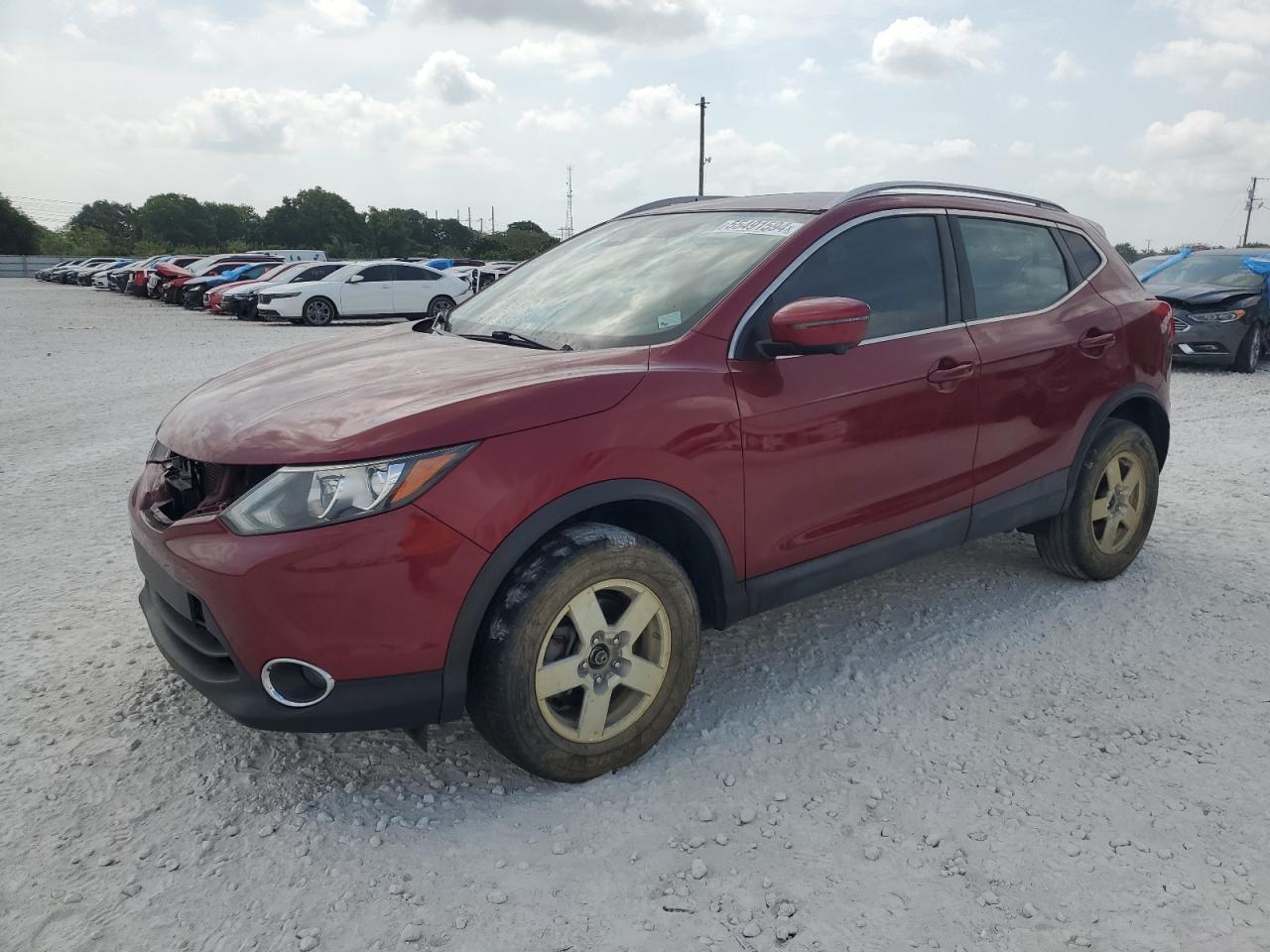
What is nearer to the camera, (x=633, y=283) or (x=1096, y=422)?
(x=633, y=283)

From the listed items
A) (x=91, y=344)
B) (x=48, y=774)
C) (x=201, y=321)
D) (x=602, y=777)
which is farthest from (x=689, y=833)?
(x=201, y=321)

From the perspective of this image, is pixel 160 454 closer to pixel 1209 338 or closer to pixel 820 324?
pixel 820 324

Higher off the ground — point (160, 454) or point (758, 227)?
point (758, 227)

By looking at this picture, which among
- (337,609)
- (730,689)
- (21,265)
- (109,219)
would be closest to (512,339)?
(337,609)

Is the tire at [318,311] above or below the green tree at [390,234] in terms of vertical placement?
below

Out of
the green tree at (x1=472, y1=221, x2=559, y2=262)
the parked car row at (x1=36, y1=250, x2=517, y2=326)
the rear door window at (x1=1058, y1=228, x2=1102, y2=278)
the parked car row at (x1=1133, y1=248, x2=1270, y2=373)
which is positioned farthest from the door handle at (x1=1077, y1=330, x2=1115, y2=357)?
the green tree at (x1=472, y1=221, x2=559, y2=262)

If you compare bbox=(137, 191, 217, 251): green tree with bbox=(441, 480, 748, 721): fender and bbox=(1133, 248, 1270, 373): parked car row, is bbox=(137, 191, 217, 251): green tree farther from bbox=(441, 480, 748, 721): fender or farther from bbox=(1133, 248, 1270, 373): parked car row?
bbox=(441, 480, 748, 721): fender

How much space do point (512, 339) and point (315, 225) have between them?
9434 centimetres

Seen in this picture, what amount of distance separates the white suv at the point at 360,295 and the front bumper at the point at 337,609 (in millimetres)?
19195

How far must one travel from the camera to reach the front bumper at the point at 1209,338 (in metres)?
11.4

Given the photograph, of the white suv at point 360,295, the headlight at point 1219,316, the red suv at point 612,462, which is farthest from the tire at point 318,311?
the red suv at point 612,462

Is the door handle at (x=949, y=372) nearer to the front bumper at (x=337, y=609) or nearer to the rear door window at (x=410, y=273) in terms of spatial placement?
the front bumper at (x=337, y=609)

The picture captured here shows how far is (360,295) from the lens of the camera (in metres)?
21.5

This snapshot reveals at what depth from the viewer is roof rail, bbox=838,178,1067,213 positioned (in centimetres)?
360
